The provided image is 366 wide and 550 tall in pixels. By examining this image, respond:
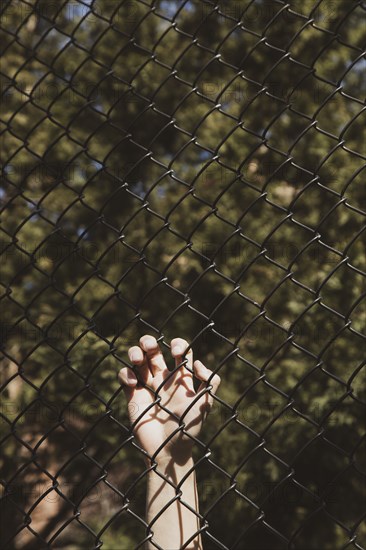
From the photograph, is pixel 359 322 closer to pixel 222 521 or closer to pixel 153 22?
pixel 222 521

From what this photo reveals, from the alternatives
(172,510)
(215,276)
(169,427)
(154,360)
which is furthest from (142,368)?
(215,276)

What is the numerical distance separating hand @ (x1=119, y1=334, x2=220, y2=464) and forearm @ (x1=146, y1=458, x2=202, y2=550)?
0.03m

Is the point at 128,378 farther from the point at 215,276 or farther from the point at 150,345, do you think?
the point at 215,276

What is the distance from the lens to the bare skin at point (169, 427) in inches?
66.0

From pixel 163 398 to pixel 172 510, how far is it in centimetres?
27

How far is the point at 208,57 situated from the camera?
4203 mm

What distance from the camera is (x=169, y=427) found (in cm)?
173

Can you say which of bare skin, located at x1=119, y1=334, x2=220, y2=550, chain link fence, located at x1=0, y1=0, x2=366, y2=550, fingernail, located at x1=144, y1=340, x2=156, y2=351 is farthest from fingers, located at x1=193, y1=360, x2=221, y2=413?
chain link fence, located at x1=0, y1=0, x2=366, y2=550

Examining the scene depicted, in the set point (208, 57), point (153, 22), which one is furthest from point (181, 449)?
point (153, 22)

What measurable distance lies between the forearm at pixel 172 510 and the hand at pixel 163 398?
1.1 inches

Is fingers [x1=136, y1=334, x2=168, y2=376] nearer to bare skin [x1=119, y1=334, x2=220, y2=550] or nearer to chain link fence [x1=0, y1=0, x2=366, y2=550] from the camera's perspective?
bare skin [x1=119, y1=334, x2=220, y2=550]

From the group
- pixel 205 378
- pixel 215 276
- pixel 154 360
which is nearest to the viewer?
pixel 205 378

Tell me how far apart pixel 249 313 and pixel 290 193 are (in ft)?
2.49

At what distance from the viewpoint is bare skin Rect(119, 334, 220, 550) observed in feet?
5.50
